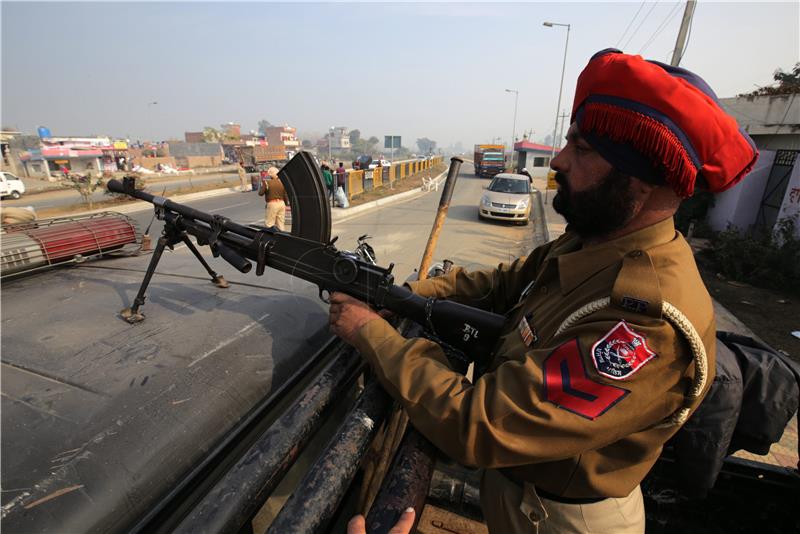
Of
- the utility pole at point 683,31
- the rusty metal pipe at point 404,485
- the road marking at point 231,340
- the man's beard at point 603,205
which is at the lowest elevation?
the road marking at point 231,340

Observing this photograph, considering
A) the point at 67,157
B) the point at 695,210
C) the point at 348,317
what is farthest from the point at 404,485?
the point at 67,157

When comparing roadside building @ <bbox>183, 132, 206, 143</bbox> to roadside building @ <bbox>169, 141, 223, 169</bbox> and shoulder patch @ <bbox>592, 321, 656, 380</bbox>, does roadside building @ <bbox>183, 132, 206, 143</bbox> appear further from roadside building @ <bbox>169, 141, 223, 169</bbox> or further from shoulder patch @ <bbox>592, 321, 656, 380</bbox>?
shoulder patch @ <bbox>592, 321, 656, 380</bbox>

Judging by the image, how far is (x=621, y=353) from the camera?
95 centimetres

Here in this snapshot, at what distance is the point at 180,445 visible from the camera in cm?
146

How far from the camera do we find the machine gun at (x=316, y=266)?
170 cm

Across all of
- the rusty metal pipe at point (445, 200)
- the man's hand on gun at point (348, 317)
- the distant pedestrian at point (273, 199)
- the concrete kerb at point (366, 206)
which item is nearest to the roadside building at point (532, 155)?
the concrete kerb at point (366, 206)

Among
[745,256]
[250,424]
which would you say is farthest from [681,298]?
[745,256]

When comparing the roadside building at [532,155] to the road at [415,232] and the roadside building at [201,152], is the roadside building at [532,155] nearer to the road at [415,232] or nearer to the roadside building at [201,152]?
the road at [415,232]

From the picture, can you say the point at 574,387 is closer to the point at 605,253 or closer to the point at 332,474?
the point at 605,253

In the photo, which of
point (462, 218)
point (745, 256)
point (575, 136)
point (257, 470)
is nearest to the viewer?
point (257, 470)

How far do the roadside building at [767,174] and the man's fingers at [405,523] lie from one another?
10465 mm

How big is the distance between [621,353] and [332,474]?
0.80m

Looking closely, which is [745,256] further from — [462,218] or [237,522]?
[237,522]

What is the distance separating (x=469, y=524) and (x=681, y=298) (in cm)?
200
